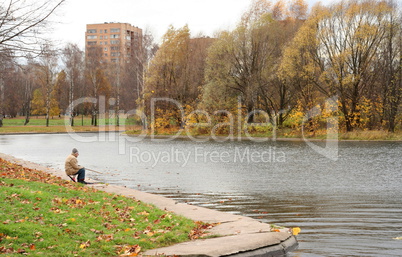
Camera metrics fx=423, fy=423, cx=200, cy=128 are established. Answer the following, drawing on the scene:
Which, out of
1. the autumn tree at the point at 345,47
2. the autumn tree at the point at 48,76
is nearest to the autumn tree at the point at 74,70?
the autumn tree at the point at 48,76

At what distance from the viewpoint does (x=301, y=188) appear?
1514cm

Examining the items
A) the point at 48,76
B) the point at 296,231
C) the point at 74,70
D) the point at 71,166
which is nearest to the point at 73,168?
the point at 71,166

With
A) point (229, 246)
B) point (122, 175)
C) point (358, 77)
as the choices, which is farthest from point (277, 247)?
point (358, 77)

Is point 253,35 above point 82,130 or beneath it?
above

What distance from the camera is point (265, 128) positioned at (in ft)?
154

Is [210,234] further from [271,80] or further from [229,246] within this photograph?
[271,80]

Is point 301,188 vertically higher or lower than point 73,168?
lower

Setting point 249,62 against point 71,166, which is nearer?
point 71,166

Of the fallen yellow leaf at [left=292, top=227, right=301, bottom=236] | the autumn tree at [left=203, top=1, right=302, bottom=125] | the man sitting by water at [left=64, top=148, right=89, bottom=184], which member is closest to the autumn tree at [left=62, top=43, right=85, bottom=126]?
the autumn tree at [left=203, top=1, right=302, bottom=125]

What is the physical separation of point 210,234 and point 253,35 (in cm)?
4074

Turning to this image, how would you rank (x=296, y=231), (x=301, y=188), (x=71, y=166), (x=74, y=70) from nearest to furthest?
(x=296, y=231)
(x=71, y=166)
(x=301, y=188)
(x=74, y=70)

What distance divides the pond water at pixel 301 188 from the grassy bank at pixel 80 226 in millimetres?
2475

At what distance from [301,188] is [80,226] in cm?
932

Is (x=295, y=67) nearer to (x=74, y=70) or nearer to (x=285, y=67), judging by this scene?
(x=285, y=67)
